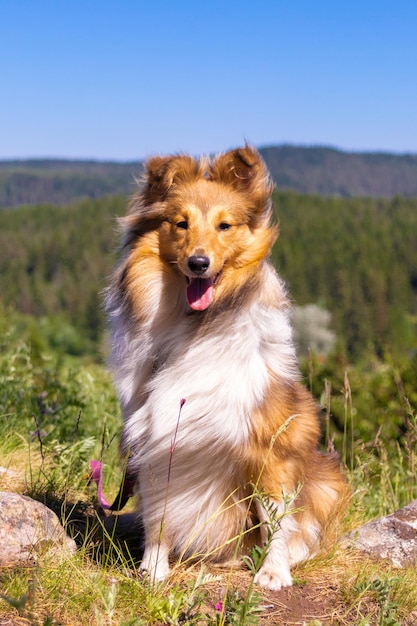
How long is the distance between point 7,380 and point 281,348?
3395 mm

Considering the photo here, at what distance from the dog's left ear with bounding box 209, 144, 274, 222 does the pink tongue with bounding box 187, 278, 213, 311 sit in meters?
0.56

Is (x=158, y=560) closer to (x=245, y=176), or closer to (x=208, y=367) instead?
(x=208, y=367)

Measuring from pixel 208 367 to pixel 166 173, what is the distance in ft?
3.88

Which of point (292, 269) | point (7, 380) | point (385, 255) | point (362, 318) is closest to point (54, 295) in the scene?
point (292, 269)

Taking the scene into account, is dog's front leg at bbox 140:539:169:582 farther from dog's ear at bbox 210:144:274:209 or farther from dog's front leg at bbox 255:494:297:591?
dog's ear at bbox 210:144:274:209

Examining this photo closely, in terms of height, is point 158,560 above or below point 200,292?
below

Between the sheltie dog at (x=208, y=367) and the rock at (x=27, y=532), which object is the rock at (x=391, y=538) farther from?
the rock at (x=27, y=532)

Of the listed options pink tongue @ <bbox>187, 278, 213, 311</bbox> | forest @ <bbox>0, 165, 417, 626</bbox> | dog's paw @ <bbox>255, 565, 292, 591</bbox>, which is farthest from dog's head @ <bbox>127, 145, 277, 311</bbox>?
dog's paw @ <bbox>255, 565, 292, 591</bbox>

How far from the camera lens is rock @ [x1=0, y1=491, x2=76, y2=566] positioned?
11.4 feet

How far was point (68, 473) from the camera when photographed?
4.65 m

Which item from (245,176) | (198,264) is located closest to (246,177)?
(245,176)

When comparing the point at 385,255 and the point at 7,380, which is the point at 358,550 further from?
the point at 385,255

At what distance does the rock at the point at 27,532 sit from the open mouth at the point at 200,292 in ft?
4.58

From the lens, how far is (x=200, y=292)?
3799 millimetres
